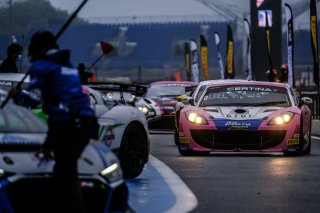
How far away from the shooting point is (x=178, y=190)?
1198cm

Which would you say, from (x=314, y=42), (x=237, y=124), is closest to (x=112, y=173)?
(x=237, y=124)

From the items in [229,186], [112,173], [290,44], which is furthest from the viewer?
[290,44]

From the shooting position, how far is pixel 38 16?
156 metres

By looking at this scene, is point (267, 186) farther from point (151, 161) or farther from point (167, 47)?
point (167, 47)

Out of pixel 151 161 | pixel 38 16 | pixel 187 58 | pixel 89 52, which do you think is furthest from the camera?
pixel 38 16

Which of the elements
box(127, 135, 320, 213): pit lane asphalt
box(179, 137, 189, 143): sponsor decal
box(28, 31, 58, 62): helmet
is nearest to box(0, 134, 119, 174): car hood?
box(28, 31, 58, 62): helmet

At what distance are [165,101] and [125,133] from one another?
16.2 metres

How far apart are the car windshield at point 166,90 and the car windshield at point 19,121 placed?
21236 millimetres

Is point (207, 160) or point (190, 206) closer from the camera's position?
point (190, 206)

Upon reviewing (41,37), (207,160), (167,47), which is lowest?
(167,47)

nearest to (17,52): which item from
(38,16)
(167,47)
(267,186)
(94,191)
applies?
(267,186)

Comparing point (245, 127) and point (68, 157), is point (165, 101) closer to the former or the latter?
point (245, 127)

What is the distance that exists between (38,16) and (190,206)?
482ft

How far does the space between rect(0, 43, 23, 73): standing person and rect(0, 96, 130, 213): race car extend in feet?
28.1
